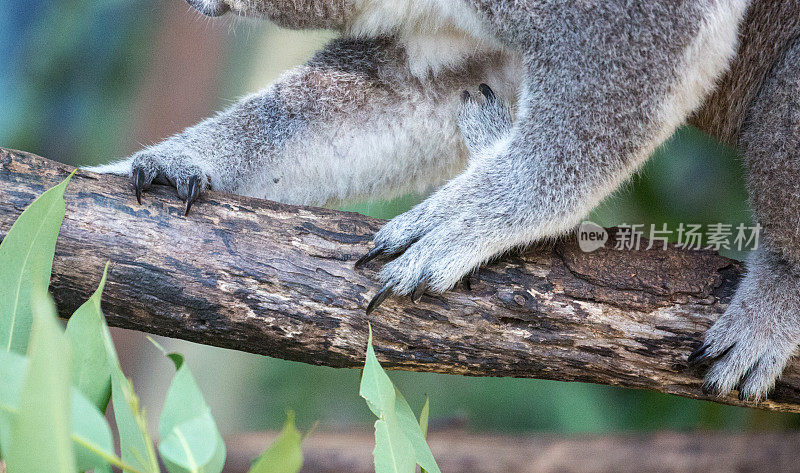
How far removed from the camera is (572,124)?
1611 millimetres

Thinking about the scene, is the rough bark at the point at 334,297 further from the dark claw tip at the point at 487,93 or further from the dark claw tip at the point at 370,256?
the dark claw tip at the point at 487,93

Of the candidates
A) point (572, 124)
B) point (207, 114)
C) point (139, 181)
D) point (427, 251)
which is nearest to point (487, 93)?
point (572, 124)

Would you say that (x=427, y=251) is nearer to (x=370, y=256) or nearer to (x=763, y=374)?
(x=370, y=256)

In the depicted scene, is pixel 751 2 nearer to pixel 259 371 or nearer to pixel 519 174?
pixel 519 174

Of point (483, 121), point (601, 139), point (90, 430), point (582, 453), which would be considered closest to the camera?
point (90, 430)

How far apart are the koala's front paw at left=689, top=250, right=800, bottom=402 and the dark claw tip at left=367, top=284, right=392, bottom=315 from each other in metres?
0.77

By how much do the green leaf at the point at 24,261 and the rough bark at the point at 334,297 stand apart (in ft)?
0.72

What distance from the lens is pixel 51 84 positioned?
3.40 meters

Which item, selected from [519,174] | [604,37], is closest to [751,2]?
[604,37]

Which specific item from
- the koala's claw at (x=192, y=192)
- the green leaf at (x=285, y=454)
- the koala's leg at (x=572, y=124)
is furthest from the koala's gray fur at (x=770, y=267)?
the koala's claw at (x=192, y=192)

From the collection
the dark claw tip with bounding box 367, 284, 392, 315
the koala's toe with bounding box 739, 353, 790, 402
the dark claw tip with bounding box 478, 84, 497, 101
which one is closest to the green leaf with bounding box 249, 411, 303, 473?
the dark claw tip with bounding box 367, 284, 392, 315

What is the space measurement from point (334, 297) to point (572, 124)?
732 millimetres

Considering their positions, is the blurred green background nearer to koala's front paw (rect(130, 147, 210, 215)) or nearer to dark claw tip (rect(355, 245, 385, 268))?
koala's front paw (rect(130, 147, 210, 215))

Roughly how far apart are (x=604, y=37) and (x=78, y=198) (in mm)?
1359
